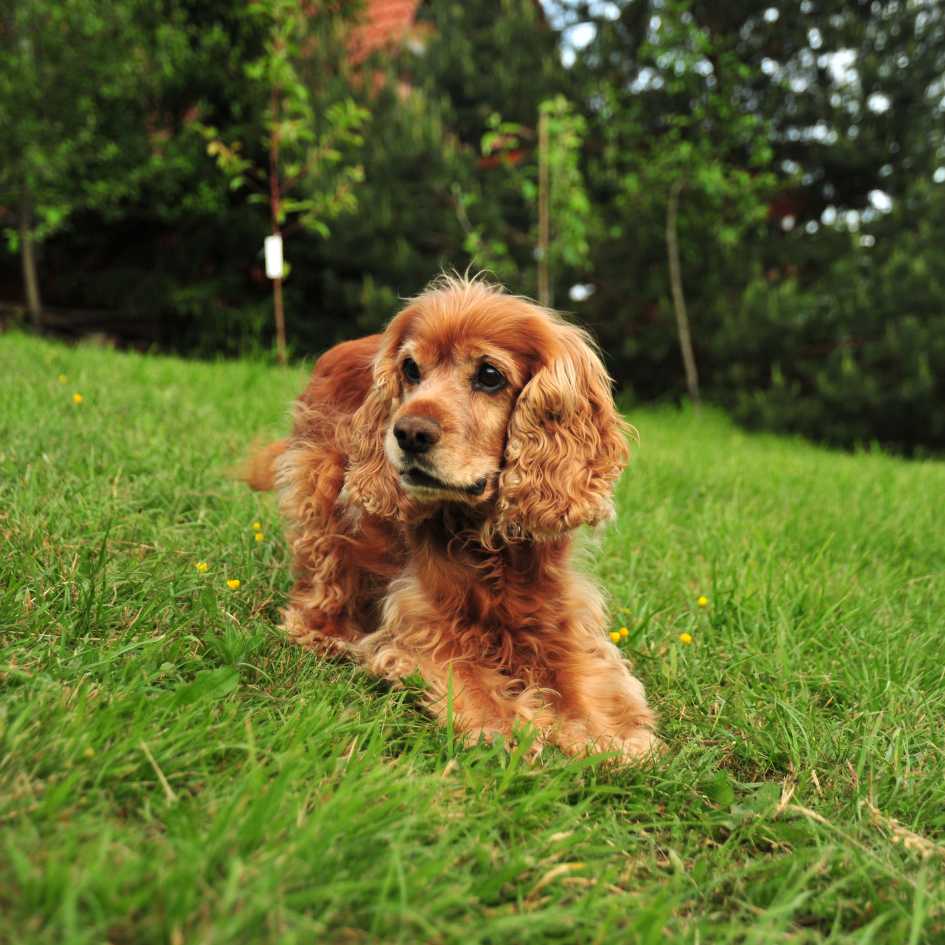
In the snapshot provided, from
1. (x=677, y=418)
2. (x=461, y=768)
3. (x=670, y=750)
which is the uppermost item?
(x=461, y=768)

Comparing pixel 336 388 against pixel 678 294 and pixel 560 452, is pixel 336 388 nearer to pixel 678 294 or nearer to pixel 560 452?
pixel 560 452

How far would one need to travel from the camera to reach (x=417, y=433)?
1.95 meters

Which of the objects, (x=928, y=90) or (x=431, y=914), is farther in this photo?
(x=928, y=90)

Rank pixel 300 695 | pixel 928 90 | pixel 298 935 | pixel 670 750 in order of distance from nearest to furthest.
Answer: pixel 298 935 < pixel 300 695 < pixel 670 750 < pixel 928 90

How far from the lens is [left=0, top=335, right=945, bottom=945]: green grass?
1.14 metres

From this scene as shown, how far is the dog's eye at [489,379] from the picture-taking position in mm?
2176

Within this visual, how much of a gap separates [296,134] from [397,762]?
607cm

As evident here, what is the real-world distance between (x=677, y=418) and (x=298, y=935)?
8055 millimetres

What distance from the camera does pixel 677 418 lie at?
28.5ft

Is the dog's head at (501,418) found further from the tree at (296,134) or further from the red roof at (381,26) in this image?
the red roof at (381,26)

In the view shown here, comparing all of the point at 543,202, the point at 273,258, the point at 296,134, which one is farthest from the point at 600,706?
the point at 543,202

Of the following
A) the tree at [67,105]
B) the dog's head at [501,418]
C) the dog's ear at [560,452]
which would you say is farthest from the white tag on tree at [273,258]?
the dog's ear at [560,452]

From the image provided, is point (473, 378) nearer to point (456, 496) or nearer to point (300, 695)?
point (456, 496)

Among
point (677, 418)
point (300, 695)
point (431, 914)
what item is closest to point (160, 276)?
point (677, 418)
